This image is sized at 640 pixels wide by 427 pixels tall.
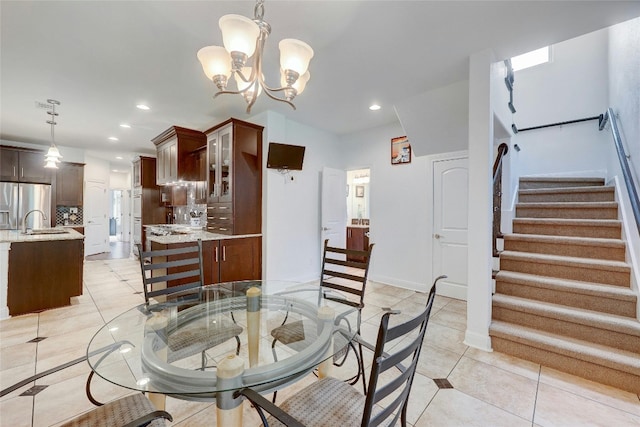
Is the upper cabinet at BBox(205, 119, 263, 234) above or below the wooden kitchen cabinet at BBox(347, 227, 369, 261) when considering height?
above

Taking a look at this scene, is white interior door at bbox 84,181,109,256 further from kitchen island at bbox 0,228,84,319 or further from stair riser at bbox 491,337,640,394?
stair riser at bbox 491,337,640,394

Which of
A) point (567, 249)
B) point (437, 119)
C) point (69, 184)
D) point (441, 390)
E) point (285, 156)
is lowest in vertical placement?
point (441, 390)

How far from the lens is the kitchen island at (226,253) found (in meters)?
3.53

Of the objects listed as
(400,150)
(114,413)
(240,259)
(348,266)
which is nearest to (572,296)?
(348,266)

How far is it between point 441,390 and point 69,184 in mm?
8556

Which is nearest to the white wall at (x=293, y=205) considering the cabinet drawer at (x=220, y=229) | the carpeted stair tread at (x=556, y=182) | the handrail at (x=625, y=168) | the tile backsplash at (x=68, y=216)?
the cabinet drawer at (x=220, y=229)

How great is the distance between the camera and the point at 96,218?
7.25 meters

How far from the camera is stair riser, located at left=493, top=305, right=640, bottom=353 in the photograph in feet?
6.79

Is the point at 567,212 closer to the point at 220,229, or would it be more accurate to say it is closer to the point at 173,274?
the point at 173,274

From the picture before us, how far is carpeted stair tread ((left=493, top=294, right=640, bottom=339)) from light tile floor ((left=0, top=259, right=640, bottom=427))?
461 millimetres

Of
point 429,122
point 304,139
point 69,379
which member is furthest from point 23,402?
point 429,122

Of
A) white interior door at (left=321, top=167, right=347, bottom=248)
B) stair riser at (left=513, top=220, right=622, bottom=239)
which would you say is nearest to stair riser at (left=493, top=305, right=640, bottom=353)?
stair riser at (left=513, top=220, right=622, bottom=239)

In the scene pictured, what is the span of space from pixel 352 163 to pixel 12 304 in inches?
202

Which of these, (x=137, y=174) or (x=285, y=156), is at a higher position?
(x=137, y=174)
